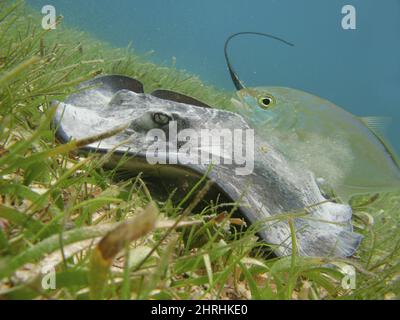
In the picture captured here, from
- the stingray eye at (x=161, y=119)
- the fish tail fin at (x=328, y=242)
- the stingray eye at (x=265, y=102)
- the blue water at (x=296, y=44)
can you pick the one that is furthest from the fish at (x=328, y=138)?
the blue water at (x=296, y=44)

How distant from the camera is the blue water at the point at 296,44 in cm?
9412

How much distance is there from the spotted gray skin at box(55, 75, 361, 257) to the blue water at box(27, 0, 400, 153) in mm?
85650

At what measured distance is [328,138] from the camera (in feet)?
7.82

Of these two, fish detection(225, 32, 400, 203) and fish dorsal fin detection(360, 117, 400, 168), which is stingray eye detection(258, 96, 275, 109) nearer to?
fish detection(225, 32, 400, 203)

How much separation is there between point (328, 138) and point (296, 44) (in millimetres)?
128439

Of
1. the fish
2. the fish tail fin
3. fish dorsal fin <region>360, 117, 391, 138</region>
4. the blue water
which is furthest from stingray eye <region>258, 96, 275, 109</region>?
the blue water

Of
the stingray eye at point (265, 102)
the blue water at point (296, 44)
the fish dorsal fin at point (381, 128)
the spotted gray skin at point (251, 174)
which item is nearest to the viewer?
the spotted gray skin at point (251, 174)

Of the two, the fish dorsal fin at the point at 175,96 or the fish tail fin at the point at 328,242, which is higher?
the fish dorsal fin at the point at 175,96

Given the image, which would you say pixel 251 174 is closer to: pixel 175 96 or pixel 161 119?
pixel 161 119

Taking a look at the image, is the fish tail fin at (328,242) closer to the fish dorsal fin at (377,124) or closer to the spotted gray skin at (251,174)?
the spotted gray skin at (251,174)

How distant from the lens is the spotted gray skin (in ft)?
6.96

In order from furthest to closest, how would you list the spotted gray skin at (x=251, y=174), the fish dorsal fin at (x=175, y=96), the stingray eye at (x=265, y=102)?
the fish dorsal fin at (x=175, y=96) < the stingray eye at (x=265, y=102) < the spotted gray skin at (x=251, y=174)

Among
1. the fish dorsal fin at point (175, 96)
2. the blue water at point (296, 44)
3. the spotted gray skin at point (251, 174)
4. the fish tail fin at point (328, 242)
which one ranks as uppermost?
the blue water at point (296, 44)

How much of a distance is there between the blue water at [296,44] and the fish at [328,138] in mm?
86319
